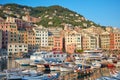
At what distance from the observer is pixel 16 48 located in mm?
64875

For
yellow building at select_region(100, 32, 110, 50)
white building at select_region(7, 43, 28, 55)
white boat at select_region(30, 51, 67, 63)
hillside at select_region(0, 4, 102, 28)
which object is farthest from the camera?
hillside at select_region(0, 4, 102, 28)

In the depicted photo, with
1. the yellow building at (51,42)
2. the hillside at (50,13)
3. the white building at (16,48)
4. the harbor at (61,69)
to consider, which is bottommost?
the harbor at (61,69)

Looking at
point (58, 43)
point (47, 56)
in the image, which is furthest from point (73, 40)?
point (47, 56)

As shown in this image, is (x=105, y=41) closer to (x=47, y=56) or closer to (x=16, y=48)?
(x=16, y=48)

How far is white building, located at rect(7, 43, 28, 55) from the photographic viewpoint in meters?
64.0

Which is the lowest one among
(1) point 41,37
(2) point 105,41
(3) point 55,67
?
(3) point 55,67

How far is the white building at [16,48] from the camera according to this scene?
6401cm

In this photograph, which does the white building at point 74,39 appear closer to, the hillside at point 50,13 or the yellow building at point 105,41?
the yellow building at point 105,41

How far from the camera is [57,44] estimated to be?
7450cm

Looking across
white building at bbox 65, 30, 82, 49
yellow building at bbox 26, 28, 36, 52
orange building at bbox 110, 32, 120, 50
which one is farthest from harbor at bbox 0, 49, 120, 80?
orange building at bbox 110, 32, 120, 50

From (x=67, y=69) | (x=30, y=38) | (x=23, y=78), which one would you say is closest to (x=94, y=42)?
(x=30, y=38)

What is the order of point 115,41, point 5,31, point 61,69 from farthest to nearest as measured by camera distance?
point 115,41 → point 5,31 → point 61,69

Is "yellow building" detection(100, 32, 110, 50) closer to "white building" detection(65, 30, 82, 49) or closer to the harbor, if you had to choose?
"white building" detection(65, 30, 82, 49)

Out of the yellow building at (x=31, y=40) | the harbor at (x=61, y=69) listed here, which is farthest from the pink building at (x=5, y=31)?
the harbor at (x=61, y=69)
